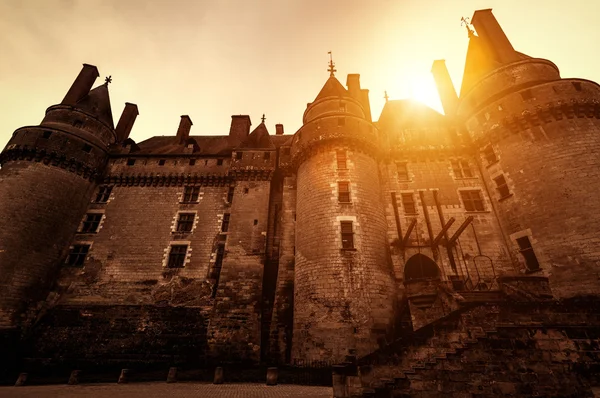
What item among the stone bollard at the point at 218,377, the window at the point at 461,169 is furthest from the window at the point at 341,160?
the stone bollard at the point at 218,377

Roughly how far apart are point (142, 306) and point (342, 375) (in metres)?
12.8

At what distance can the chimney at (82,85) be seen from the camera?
22.0 m

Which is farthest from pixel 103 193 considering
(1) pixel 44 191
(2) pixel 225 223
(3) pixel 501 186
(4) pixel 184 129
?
(3) pixel 501 186

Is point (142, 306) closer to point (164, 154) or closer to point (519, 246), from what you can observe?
point (164, 154)

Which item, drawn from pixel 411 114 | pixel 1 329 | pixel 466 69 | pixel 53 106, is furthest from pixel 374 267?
pixel 53 106

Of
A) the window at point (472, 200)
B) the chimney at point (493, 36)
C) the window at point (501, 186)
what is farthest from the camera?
the chimney at point (493, 36)

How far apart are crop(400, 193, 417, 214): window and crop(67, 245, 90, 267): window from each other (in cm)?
2066

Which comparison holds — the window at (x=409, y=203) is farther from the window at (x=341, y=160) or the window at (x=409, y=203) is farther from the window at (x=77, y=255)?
the window at (x=77, y=255)

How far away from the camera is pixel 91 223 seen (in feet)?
62.4

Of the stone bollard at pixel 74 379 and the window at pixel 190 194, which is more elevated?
the window at pixel 190 194

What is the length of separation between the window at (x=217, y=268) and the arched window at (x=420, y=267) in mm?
11126

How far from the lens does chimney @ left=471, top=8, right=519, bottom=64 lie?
1859 centimetres

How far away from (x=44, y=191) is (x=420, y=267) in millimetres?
23902

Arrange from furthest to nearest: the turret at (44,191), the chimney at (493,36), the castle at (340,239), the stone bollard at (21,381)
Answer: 1. the chimney at (493,36)
2. the turret at (44,191)
3. the stone bollard at (21,381)
4. the castle at (340,239)
